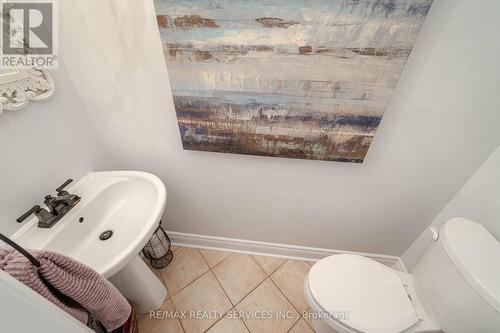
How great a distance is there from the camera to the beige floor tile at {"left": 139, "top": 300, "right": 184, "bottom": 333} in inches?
45.0

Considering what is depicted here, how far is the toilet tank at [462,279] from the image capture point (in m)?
0.67

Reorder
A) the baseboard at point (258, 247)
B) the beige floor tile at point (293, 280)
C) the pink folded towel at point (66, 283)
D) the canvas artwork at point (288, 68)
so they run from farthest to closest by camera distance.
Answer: the baseboard at point (258, 247) < the beige floor tile at point (293, 280) < the canvas artwork at point (288, 68) < the pink folded towel at point (66, 283)

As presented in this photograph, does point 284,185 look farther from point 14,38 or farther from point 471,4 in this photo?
point 14,38

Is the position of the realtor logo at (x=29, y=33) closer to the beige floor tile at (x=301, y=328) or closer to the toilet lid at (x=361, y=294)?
the toilet lid at (x=361, y=294)

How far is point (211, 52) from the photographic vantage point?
76 cm

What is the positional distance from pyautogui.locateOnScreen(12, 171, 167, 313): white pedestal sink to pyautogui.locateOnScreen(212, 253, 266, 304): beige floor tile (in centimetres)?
40

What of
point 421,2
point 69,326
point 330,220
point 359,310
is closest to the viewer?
point 69,326

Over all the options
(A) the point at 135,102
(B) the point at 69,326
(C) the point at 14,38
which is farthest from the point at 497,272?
(C) the point at 14,38

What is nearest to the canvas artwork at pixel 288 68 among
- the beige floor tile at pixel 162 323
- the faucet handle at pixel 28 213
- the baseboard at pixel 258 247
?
the faucet handle at pixel 28 213

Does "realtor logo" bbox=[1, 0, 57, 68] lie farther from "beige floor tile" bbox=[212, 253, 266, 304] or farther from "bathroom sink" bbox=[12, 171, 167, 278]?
"beige floor tile" bbox=[212, 253, 266, 304]

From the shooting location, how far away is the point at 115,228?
974 mm

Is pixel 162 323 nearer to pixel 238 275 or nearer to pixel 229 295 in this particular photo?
pixel 229 295

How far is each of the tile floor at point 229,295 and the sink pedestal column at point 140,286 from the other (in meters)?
0.07

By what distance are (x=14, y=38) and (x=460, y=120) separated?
5.52 feet
